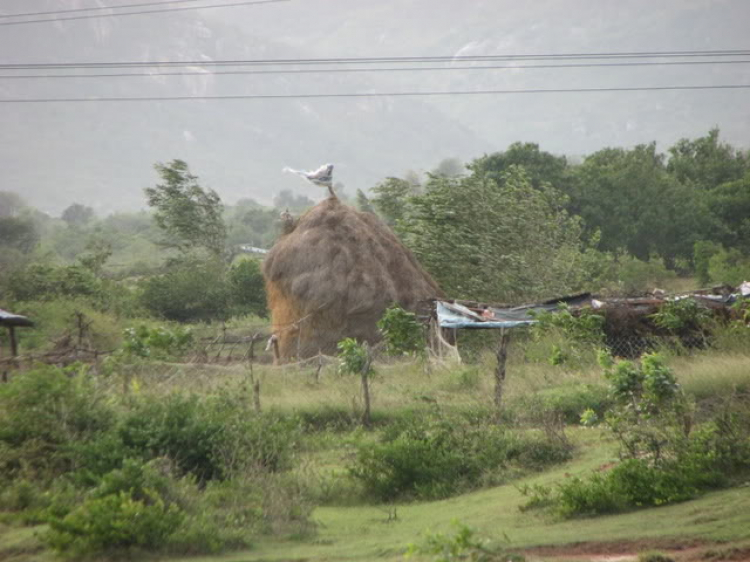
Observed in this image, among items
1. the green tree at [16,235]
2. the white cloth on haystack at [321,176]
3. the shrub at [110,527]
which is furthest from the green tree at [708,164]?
the shrub at [110,527]

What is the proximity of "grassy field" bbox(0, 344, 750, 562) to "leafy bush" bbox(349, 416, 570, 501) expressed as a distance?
280mm

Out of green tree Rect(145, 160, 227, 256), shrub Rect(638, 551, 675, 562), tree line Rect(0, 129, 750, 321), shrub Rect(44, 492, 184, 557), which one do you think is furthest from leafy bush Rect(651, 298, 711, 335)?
green tree Rect(145, 160, 227, 256)

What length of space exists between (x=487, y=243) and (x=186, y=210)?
18.7m

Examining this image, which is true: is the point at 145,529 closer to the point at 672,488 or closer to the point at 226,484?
the point at 226,484

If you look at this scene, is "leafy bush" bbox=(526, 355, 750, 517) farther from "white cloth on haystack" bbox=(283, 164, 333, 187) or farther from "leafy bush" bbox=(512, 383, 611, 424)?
"white cloth on haystack" bbox=(283, 164, 333, 187)

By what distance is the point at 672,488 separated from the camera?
7898 millimetres

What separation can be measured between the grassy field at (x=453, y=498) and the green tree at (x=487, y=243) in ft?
23.2

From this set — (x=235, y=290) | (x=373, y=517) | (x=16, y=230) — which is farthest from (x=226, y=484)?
(x=16, y=230)

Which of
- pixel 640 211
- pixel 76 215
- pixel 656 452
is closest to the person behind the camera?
pixel 656 452

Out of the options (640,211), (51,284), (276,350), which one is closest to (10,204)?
(51,284)

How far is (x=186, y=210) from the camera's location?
3909cm

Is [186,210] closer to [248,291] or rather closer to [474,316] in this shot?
[248,291]

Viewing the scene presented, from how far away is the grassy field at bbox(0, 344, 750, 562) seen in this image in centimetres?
698

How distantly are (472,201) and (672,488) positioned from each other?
1776 centimetres
